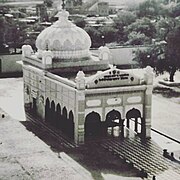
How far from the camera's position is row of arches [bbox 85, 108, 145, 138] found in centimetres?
2950

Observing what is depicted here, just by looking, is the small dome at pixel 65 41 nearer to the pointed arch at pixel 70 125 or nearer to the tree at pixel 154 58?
the pointed arch at pixel 70 125

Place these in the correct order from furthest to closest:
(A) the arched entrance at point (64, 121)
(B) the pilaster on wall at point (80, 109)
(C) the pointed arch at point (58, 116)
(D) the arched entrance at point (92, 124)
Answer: (C) the pointed arch at point (58, 116) < (A) the arched entrance at point (64, 121) < (D) the arched entrance at point (92, 124) < (B) the pilaster on wall at point (80, 109)

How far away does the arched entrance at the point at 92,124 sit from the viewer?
2939 centimetres

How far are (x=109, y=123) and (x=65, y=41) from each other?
5.23 m

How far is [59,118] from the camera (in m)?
31.6

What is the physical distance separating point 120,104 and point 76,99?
2.34 meters

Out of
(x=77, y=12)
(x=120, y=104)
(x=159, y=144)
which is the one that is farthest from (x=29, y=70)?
(x=77, y=12)

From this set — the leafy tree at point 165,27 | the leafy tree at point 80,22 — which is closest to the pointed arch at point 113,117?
the leafy tree at point 165,27

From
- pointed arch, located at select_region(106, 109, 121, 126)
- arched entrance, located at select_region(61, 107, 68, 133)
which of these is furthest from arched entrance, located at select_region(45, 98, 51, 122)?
pointed arch, located at select_region(106, 109, 121, 126)

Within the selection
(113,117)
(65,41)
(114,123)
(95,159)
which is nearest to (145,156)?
(95,159)

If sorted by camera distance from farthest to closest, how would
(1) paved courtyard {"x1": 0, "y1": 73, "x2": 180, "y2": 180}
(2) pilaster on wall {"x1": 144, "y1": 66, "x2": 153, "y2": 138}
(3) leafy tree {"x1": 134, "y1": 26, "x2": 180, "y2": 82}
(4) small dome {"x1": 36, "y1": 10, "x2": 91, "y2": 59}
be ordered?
(3) leafy tree {"x1": 134, "y1": 26, "x2": 180, "y2": 82} → (4) small dome {"x1": 36, "y1": 10, "x2": 91, "y2": 59} → (2) pilaster on wall {"x1": 144, "y1": 66, "x2": 153, "y2": 138} → (1) paved courtyard {"x1": 0, "y1": 73, "x2": 180, "y2": 180}

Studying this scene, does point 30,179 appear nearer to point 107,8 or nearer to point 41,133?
point 41,133

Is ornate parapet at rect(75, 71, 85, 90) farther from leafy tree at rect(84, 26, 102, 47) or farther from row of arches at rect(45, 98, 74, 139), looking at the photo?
leafy tree at rect(84, 26, 102, 47)

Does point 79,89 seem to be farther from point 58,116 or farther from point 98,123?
point 58,116
